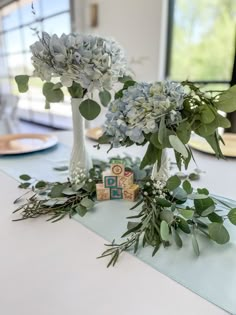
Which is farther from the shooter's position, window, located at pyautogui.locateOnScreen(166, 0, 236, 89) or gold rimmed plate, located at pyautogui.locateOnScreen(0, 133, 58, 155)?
window, located at pyautogui.locateOnScreen(166, 0, 236, 89)

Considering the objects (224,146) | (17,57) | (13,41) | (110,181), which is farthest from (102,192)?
(13,41)

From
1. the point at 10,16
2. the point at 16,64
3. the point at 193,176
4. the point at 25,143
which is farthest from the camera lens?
the point at 16,64

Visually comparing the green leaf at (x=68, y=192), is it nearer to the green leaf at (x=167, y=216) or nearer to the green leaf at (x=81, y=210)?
the green leaf at (x=81, y=210)

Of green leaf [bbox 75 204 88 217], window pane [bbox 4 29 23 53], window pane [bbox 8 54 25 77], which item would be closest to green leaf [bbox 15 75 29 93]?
green leaf [bbox 75 204 88 217]

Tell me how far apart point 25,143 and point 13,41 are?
5.50 meters

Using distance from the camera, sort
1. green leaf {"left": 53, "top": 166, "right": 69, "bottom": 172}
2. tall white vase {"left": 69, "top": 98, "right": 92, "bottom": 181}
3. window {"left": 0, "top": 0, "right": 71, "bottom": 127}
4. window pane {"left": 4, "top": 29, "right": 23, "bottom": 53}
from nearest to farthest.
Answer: tall white vase {"left": 69, "top": 98, "right": 92, "bottom": 181}
green leaf {"left": 53, "top": 166, "right": 69, "bottom": 172}
window {"left": 0, "top": 0, "right": 71, "bottom": 127}
window pane {"left": 4, "top": 29, "right": 23, "bottom": 53}

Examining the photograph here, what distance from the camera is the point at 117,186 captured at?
0.72 metres

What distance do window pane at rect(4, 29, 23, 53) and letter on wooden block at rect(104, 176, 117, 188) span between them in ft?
18.6

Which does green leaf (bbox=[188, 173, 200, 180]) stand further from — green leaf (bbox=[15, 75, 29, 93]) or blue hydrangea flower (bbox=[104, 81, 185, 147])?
green leaf (bbox=[15, 75, 29, 93])

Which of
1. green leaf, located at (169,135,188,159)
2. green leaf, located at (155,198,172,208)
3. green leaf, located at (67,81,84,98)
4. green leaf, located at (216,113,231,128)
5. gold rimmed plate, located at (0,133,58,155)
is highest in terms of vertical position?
green leaf, located at (67,81,84,98)

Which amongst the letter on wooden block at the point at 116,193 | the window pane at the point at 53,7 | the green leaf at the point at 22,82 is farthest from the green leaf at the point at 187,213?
the window pane at the point at 53,7

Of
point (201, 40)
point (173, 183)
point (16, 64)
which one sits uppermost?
point (201, 40)

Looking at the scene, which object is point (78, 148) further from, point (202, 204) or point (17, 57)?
point (17, 57)

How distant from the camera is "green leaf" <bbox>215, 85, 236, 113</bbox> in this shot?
22.4 inches
